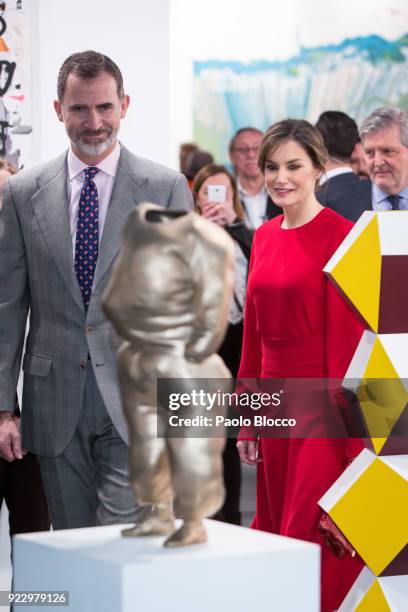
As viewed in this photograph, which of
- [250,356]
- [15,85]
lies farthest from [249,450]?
[15,85]

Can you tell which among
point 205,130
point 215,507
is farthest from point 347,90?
point 215,507

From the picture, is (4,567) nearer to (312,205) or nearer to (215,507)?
(312,205)

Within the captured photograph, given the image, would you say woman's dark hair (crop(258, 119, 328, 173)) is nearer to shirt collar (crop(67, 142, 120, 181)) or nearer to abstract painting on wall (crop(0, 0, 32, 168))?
shirt collar (crop(67, 142, 120, 181))

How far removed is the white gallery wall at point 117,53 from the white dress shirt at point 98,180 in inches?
54.3

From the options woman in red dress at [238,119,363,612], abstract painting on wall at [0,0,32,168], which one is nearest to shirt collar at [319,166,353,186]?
abstract painting on wall at [0,0,32,168]

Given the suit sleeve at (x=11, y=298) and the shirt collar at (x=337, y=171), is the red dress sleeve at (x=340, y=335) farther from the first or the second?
the shirt collar at (x=337, y=171)

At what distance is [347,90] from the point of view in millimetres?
9312

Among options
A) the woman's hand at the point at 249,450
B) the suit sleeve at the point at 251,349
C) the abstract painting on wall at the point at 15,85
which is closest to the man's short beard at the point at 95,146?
the suit sleeve at the point at 251,349

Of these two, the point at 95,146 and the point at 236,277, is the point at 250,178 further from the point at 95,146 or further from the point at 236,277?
the point at 95,146

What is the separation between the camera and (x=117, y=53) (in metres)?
4.47

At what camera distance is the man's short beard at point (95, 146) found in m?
3.07

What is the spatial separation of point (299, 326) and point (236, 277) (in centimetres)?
174

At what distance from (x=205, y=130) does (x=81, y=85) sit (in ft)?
21.0

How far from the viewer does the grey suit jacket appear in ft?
10.0
